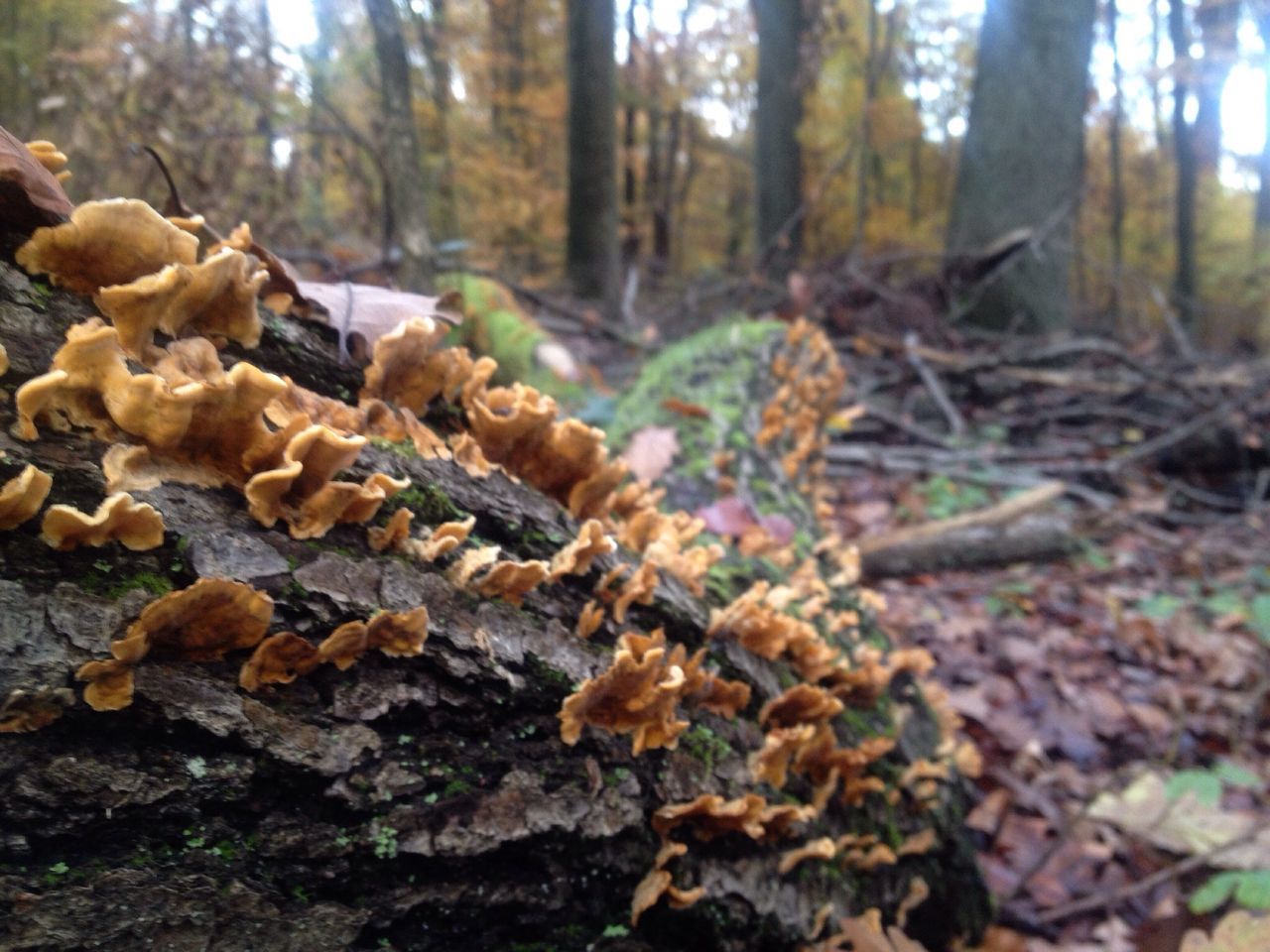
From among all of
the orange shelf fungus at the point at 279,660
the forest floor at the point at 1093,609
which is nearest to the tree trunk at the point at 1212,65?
the forest floor at the point at 1093,609

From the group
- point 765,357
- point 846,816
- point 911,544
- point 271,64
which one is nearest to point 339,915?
point 846,816

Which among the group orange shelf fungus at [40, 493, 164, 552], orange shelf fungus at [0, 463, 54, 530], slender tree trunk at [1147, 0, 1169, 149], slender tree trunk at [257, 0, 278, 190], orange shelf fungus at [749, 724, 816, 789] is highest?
slender tree trunk at [1147, 0, 1169, 149]

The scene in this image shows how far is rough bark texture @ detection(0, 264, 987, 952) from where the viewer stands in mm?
1136

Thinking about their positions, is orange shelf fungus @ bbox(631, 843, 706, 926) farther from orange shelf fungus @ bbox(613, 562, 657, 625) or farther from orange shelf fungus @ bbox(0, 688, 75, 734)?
orange shelf fungus @ bbox(0, 688, 75, 734)

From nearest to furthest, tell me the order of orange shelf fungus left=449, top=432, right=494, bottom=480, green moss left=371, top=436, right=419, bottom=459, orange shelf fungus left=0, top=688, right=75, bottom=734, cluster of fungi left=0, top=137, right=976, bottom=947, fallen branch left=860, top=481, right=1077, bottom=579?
orange shelf fungus left=0, top=688, right=75, bottom=734 < cluster of fungi left=0, top=137, right=976, bottom=947 < green moss left=371, top=436, right=419, bottom=459 < orange shelf fungus left=449, top=432, right=494, bottom=480 < fallen branch left=860, top=481, right=1077, bottom=579

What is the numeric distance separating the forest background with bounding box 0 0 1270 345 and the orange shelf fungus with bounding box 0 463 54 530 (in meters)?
1.68

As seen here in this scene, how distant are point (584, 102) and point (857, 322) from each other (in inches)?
193

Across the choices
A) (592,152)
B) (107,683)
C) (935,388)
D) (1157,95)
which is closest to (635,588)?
(107,683)

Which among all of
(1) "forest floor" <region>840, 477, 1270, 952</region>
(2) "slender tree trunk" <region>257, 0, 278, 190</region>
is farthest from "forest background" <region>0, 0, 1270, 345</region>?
(1) "forest floor" <region>840, 477, 1270, 952</region>

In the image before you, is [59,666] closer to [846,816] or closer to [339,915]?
[339,915]

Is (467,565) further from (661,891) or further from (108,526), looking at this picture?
(661,891)

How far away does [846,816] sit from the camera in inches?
89.1

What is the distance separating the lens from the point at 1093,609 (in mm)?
5379

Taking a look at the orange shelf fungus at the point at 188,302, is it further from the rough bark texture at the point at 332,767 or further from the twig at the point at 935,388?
the twig at the point at 935,388
